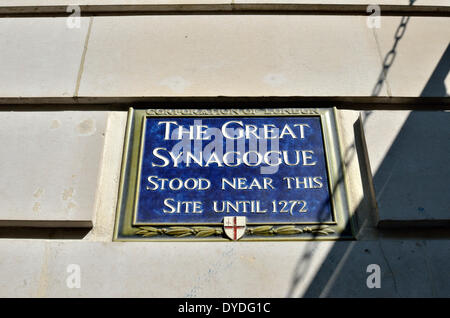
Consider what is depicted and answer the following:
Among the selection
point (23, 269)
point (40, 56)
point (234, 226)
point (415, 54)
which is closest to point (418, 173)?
point (415, 54)

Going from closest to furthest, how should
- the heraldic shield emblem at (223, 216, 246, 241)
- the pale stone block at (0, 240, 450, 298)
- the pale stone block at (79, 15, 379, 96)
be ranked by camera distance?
1. the pale stone block at (0, 240, 450, 298)
2. the heraldic shield emblem at (223, 216, 246, 241)
3. the pale stone block at (79, 15, 379, 96)

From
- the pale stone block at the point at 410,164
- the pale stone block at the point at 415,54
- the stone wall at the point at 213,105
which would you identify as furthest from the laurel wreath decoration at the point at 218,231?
the pale stone block at the point at 415,54

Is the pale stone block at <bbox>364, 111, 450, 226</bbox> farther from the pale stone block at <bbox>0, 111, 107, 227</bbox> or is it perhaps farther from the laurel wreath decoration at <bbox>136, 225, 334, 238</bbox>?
the pale stone block at <bbox>0, 111, 107, 227</bbox>

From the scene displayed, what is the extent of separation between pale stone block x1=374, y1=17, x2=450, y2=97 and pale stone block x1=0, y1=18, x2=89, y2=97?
334 centimetres

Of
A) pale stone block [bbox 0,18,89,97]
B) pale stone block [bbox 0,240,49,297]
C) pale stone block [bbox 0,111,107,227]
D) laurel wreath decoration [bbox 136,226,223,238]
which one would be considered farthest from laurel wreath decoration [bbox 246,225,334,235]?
pale stone block [bbox 0,18,89,97]

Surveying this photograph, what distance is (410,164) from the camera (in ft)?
15.8

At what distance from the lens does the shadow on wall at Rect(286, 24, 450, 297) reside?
4.18 meters

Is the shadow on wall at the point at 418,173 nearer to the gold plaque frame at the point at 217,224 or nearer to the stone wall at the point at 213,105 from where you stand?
the stone wall at the point at 213,105

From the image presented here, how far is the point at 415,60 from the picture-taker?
559 cm

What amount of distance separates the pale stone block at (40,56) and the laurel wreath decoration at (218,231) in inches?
72.9

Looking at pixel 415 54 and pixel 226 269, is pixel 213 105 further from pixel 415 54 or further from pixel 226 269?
pixel 415 54

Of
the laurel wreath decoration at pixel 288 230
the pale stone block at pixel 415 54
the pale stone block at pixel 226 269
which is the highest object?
the pale stone block at pixel 415 54

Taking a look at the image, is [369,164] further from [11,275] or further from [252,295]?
[11,275]

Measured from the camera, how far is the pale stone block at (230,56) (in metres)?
5.38
